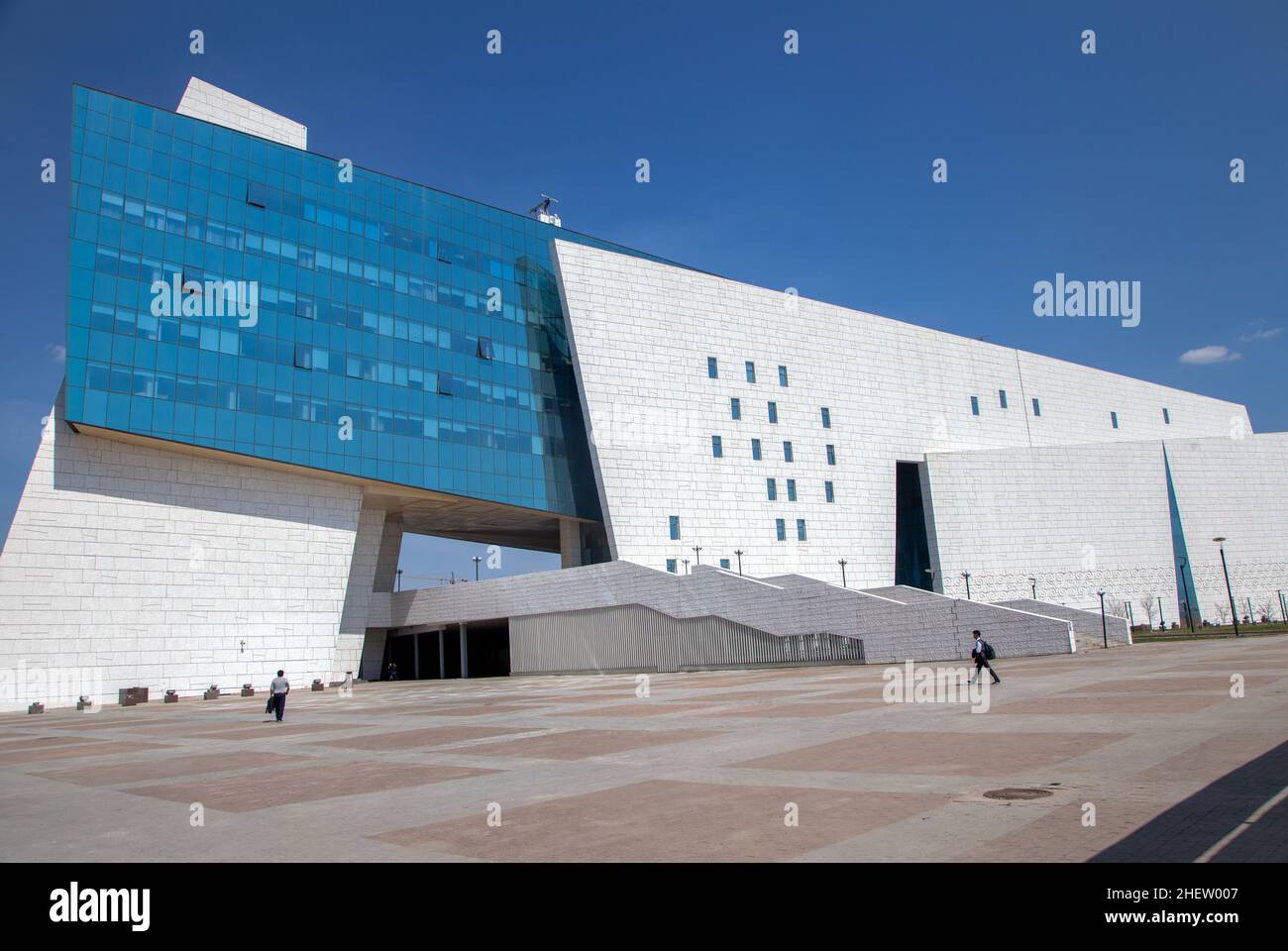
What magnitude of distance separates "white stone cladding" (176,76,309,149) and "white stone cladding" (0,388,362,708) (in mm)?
19400

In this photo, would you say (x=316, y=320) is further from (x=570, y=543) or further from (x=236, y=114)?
(x=570, y=543)

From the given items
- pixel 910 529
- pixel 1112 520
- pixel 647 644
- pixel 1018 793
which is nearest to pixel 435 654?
pixel 647 644

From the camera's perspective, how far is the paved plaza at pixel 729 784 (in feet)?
24.4

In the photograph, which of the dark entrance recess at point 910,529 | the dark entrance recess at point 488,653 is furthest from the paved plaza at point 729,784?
the dark entrance recess at point 488,653

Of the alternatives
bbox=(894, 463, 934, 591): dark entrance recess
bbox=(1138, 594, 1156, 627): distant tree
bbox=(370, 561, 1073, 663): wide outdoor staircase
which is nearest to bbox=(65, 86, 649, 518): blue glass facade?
bbox=(370, 561, 1073, 663): wide outdoor staircase

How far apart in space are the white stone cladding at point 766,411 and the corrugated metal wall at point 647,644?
6260 mm

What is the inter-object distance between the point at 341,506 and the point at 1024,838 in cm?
5085

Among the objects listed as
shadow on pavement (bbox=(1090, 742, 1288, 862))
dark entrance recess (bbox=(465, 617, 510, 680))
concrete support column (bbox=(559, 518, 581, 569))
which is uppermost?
concrete support column (bbox=(559, 518, 581, 569))

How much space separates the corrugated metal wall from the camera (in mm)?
40250

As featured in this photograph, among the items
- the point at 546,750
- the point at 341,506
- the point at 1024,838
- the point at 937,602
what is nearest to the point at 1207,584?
the point at 937,602

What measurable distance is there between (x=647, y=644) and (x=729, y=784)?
36.9 meters

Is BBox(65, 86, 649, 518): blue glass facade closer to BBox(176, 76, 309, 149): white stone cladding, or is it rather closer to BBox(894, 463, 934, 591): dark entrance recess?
BBox(176, 76, 309, 149): white stone cladding

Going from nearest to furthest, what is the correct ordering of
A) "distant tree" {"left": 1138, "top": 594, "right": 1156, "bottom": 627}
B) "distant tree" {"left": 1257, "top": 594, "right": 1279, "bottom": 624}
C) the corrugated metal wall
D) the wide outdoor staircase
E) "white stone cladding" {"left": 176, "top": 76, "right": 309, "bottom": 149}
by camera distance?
1. the wide outdoor staircase
2. the corrugated metal wall
3. "white stone cladding" {"left": 176, "top": 76, "right": 309, "bottom": 149}
4. "distant tree" {"left": 1138, "top": 594, "right": 1156, "bottom": 627}
5. "distant tree" {"left": 1257, "top": 594, "right": 1279, "bottom": 624}

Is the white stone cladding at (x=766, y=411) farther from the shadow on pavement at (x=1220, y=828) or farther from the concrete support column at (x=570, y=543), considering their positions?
the shadow on pavement at (x=1220, y=828)
